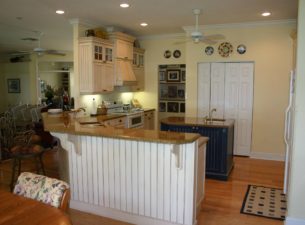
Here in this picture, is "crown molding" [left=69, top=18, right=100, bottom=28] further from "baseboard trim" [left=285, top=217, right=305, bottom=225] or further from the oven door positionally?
"baseboard trim" [left=285, top=217, right=305, bottom=225]

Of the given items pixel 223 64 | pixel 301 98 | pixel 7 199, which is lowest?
pixel 7 199

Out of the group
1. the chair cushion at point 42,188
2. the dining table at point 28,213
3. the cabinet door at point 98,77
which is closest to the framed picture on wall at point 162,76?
the cabinet door at point 98,77

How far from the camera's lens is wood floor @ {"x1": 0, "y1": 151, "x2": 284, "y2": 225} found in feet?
10.2

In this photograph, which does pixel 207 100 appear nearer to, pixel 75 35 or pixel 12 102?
pixel 75 35

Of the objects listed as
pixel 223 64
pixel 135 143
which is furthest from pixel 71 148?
pixel 223 64

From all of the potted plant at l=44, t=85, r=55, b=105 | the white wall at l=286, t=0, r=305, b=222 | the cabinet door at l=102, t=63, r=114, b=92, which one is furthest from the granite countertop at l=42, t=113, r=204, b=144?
the potted plant at l=44, t=85, r=55, b=105

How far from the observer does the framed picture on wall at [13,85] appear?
10.6 meters

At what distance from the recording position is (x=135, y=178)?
298cm

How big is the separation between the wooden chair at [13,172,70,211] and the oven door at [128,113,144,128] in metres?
3.91

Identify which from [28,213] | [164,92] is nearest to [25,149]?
[28,213]

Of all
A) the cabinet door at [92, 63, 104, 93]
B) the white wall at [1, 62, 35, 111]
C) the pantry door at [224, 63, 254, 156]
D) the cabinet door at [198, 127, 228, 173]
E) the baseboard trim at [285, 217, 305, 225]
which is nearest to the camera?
the baseboard trim at [285, 217, 305, 225]

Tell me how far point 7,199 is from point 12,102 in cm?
1030

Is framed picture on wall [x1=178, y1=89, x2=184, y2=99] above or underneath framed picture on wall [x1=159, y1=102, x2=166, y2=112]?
above

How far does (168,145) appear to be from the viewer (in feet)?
9.08
